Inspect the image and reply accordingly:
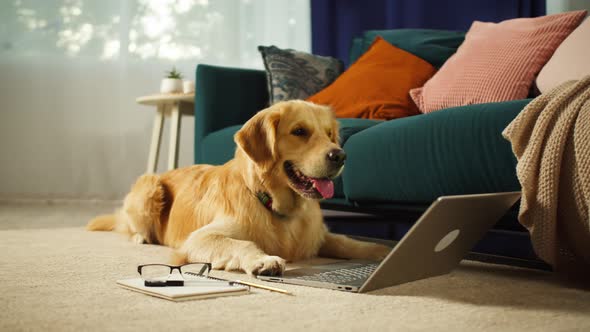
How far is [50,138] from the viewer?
4.73 metres

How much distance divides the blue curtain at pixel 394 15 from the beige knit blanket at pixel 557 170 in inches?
107

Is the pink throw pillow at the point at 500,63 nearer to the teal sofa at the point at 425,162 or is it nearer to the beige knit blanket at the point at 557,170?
the teal sofa at the point at 425,162

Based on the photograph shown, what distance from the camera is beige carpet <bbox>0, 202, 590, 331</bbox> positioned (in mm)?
1140

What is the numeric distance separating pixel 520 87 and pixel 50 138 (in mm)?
3644

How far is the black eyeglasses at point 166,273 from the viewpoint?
1452mm

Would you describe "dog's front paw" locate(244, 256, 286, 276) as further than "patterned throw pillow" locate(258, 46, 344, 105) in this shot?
No

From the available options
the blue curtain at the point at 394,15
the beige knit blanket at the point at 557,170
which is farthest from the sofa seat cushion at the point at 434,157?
the blue curtain at the point at 394,15

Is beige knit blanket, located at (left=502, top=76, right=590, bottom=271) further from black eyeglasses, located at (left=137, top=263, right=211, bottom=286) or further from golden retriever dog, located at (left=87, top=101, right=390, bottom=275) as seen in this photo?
black eyeglasses, located at (left=137, top=263, right=211, bottom=286)

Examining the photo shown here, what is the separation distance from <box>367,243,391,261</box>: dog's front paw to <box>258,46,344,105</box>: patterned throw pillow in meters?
1.39

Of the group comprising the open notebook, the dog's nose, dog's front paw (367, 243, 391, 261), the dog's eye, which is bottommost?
dog's front paw (367, 243, 391, 261)

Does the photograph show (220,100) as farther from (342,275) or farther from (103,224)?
(342,275)

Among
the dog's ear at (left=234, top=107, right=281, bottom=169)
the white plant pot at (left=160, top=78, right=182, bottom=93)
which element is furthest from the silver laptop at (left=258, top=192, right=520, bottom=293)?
the white plant pot at (left=160, top=78, right=182, bottom=93)

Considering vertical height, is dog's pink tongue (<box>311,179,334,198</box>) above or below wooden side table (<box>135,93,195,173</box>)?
above

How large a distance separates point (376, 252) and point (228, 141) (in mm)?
1155
